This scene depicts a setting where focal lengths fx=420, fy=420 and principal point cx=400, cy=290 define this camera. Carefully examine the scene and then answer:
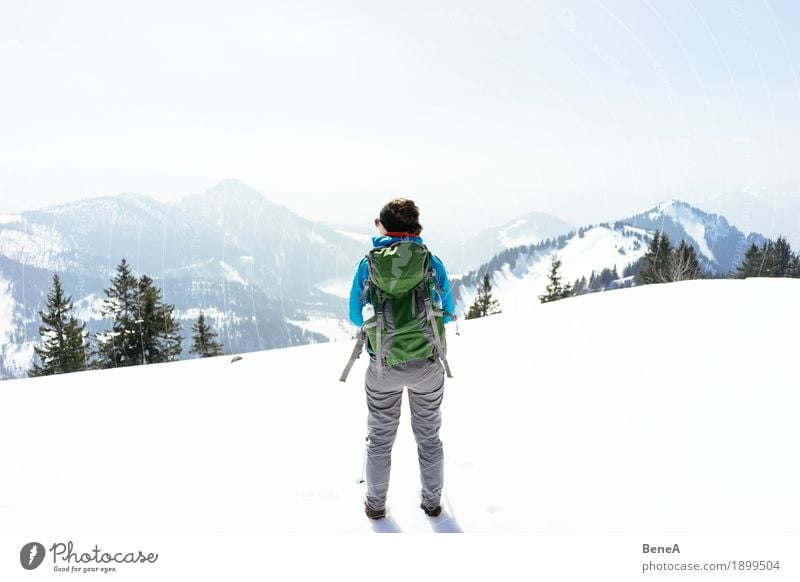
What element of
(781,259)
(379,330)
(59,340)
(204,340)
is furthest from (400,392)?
(781,259)

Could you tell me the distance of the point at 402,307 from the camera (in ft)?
12.6

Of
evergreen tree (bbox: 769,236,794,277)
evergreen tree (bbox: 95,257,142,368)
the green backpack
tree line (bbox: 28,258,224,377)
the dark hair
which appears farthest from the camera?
evergreen tree (bbox: 769,236,794,277)

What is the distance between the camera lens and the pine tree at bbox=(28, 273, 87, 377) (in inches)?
1609

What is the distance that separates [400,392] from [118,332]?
45256 millimetres

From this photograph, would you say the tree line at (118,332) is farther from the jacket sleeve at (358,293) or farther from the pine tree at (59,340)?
the jacket sleeve at (358,293)

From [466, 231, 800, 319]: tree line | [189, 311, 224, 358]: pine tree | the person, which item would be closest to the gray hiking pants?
the person

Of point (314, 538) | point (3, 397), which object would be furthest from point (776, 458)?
point (3, 397)

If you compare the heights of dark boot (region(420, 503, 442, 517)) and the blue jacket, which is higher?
the blue jacket

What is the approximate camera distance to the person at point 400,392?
3742mm

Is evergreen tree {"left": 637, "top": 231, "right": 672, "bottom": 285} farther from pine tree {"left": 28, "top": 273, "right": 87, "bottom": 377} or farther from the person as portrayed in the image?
pine tree {"left": 28, "top": 273, "right": 87, "bottom": 377}

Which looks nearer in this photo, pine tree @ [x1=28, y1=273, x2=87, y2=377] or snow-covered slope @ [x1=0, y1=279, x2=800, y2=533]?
snow-covered slope @ [x1=0, y1=279, x2=800, y2=533]

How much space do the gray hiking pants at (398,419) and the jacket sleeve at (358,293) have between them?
40 cm

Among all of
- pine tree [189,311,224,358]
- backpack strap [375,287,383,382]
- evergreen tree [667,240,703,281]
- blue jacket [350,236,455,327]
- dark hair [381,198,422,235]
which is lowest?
pine tree [189,311,224,358]

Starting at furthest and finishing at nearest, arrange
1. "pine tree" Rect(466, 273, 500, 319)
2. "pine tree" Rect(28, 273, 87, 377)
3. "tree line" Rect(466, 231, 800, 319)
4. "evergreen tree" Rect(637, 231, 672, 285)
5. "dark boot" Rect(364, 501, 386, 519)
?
"pine tree" Rect(466, 273, 500, 319)
"tree line" Rect(466, 231, 800, 319)
"evergreen tree" Rect(637, 231, 672, 285)
"pine tree" Rect(28, 273, 87, 377)
"dark boot" Rect(364, 501, 386, 519)
